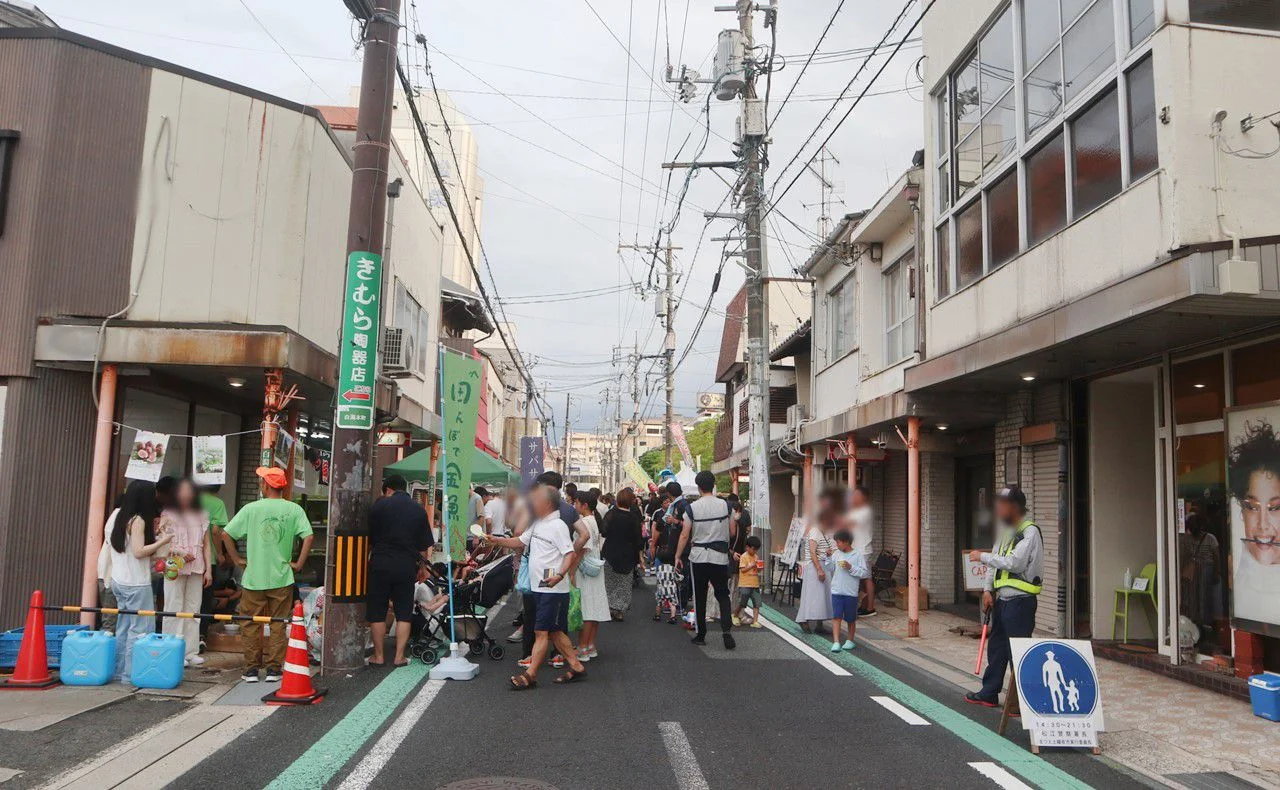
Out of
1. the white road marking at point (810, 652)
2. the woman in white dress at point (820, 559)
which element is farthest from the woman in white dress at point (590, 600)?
the woman in white dress at point (820, 559)

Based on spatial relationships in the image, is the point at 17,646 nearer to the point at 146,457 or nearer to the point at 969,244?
the point at 146,457

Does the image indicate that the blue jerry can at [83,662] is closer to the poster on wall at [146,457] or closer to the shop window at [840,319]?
the poster on wall at [146,457]

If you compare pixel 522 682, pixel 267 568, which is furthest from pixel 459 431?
pixel 522 682

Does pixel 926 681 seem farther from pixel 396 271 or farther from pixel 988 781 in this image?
pixel 396 271

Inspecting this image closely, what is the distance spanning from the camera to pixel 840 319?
1964 cm

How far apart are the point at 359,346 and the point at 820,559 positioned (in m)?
6.22

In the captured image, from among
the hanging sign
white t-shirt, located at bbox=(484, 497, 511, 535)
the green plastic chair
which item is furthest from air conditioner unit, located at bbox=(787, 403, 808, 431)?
the green plastic chair

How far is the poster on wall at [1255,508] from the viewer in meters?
8.01

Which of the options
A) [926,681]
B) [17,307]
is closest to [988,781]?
[926,681]

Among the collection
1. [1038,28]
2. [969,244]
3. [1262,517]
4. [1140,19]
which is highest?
[1038,28]

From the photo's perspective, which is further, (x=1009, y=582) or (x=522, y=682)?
(x=522, y=682)

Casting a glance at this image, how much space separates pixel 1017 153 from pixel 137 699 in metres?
10.6

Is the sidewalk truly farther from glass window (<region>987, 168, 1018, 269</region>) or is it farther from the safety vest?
glass window (<region>987, 168, 1018, 269</region>)

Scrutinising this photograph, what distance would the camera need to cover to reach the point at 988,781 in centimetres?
564
